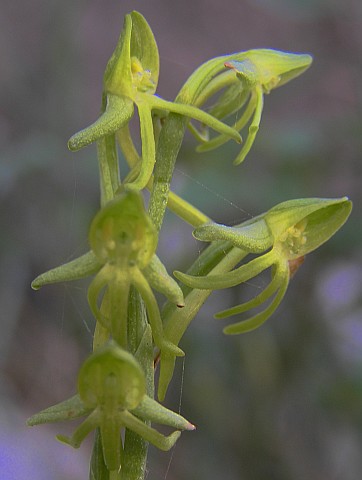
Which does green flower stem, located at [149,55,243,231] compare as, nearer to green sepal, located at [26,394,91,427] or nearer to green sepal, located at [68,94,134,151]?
green sepal, located at [68,94,134,151]

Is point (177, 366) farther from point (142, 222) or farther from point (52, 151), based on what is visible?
point (142, 222)

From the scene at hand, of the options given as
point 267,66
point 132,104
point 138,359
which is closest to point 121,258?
point 138,359

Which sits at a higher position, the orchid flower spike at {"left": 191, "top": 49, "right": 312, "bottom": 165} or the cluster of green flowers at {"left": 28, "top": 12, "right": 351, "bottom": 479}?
the orchid flower spike at {"left": 191, "top": 49, "right": 312, "bottom": 165}

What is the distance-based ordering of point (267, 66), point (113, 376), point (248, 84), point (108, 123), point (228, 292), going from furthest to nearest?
point (228, 292)
point (267, 66)
point (248, 84)
point (108, 123)
point (113, 376)

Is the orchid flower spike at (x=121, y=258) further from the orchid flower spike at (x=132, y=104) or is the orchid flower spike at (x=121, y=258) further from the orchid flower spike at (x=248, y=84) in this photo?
the orchid flower spike at (x=248, y=84)

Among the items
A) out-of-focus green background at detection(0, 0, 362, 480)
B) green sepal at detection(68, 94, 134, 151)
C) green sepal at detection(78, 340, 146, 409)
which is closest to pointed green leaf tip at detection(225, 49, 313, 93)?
green sepal at detection(68, 94, 134, 151)

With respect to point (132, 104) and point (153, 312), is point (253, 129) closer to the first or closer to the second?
point (132, 104)

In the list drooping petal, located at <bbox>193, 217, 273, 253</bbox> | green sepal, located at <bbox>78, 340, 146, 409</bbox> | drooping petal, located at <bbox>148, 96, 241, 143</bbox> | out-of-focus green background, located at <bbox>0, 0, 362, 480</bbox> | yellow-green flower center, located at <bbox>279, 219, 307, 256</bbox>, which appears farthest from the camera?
out-of-focus green background, located at <bbox>0, 0, 362, 480</bbox>
